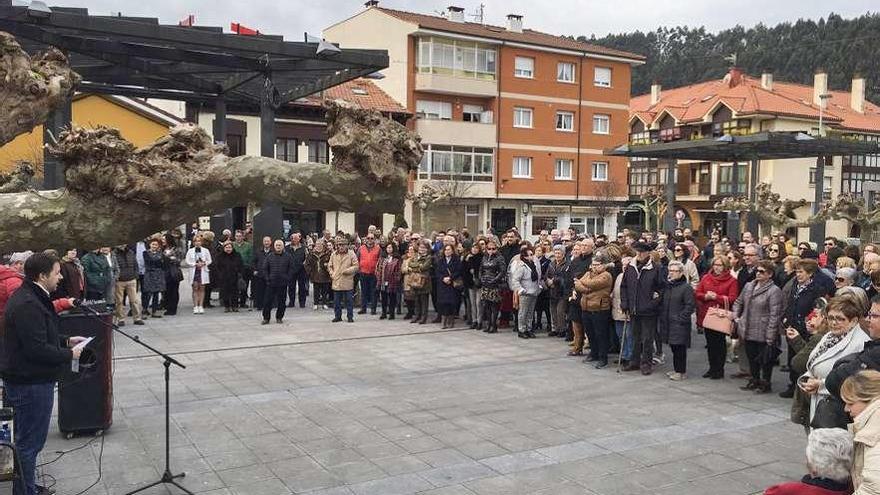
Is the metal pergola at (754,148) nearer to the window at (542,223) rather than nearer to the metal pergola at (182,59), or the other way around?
the metal pergola at (182,59)

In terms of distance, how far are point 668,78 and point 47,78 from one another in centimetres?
9194

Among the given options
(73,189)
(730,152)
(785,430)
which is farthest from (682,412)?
(730,152)

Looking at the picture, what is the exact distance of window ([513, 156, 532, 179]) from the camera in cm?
4428

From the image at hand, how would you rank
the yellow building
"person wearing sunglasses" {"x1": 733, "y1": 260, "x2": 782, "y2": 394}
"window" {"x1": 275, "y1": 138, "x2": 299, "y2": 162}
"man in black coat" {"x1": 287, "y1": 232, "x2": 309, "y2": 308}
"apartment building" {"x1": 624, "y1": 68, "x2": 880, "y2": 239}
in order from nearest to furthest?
"person wearing sunglasses" {"x1": 733, "y1": 260, "x2": 782, "y2": 394}, "man in black coat" {"x1": 287, "y1": 232, "x2": 309, "y2": 308}, the yellow building, "window" {"x1": 275, "y1": 138, "x2": 299, "y2": 162}, "apartment building" {"x1": 624, "y1": 68, "x2": 880, "y2": 239}

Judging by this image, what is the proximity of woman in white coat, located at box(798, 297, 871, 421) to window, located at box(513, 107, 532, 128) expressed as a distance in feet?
128

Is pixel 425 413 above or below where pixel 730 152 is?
below

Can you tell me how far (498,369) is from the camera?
36.0 feet

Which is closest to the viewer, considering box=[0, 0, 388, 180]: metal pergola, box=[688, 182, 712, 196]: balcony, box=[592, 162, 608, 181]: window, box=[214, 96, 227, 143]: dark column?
box=[0, 0, 388, 180]: metal pergola

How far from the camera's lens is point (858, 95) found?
61188 mm

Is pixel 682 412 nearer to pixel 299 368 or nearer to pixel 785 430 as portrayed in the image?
pixel 785 430

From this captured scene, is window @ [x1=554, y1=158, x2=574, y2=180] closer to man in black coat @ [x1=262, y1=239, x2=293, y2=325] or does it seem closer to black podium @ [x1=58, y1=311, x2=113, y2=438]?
man in black coat @ [x1=262, y1=239, x2=293, y2=325]

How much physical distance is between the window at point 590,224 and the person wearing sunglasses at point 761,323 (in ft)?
123

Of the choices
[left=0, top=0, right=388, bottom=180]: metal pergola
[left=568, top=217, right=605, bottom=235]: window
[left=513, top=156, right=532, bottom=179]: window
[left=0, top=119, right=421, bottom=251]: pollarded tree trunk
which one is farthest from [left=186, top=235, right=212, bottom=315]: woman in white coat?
[left=568, top=217, right=605, bottom=235]: window

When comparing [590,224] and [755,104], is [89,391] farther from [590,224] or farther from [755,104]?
[755,104]
